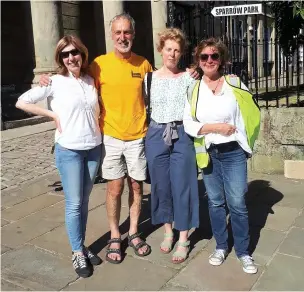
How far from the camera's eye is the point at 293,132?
5770 mm

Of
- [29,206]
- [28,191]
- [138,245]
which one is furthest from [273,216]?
[28,191]

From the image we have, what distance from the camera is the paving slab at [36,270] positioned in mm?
3217

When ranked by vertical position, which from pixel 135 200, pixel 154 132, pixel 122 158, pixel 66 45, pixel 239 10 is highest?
pixel 239 10

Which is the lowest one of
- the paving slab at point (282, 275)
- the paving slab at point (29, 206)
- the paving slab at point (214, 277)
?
the paving slab at point (282, 275)

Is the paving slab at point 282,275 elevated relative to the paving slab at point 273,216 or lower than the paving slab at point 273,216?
lower

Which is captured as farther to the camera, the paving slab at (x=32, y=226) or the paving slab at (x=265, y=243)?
the paving slab at (x=32, y=226)

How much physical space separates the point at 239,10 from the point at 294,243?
10.7 feet

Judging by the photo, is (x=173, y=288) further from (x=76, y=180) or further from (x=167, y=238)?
(x=76, y=180)

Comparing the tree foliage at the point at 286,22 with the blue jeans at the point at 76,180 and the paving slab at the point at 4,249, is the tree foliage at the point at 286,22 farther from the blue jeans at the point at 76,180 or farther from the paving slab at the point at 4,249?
the paving slab at the point at 4,249

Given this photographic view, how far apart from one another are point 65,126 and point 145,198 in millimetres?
2301


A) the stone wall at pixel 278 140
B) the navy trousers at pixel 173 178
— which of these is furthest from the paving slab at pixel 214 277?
the stone wall at pixel 278 140

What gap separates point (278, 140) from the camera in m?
5.90

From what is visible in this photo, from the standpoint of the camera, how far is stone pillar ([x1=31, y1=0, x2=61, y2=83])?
1140 centimetres

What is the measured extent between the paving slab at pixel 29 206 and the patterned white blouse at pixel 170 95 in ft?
7.80
